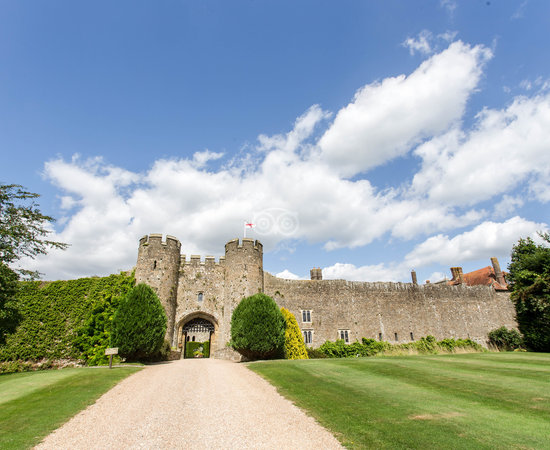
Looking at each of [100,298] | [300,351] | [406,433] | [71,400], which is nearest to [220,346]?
[300,351]

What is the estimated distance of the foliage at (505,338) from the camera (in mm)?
30242

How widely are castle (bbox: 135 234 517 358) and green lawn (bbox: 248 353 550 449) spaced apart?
11878mm

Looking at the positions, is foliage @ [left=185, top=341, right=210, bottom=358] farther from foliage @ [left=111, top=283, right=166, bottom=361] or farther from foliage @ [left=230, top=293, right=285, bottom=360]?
foliage @ [left=111, top=283, right=166, bottom=361]

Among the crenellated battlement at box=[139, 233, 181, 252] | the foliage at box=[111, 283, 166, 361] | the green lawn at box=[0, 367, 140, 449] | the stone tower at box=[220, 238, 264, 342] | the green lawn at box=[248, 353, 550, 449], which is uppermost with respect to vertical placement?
the crenellated battlement at box=[139, 233, 181, 252]

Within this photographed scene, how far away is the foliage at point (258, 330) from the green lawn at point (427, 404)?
594 centimetres

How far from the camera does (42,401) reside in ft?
27.1

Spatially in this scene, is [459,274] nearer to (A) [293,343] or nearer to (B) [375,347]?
(B) [375,347]

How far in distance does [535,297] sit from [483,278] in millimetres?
17996

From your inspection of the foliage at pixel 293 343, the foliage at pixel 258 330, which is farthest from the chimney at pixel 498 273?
the foliage at pixel 258 330

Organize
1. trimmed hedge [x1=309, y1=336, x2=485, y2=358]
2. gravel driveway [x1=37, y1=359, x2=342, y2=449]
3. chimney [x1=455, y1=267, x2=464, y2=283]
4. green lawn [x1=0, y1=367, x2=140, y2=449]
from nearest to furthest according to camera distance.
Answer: gravel driveway [x1=37, y1=359, x2=342, y2=449] < green lawn [x1=0, y1=367, x2=140, y2=449] < trimmed hedge [x1=309, y1=336, x2=485, y2=358] < chimney [x1=455, y1=267, x2=464, y2=283]

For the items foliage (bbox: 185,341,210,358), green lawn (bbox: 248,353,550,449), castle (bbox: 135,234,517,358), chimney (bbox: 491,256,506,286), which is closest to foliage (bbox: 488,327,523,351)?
castle (bbox: 135,234,517,358)

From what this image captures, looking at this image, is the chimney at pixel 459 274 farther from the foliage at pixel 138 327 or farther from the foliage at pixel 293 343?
the foliage at pixel 138 327

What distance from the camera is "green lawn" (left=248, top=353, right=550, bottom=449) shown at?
512cm

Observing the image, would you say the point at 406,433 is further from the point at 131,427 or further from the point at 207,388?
the point at 207,388
